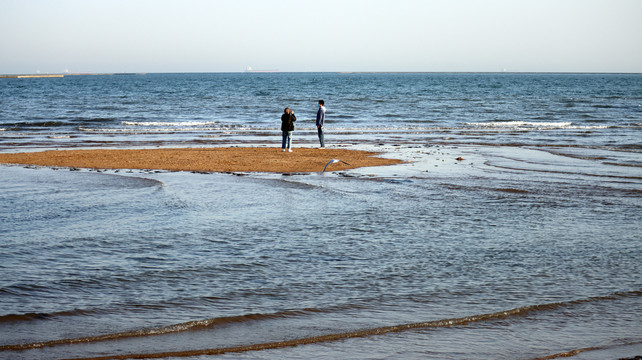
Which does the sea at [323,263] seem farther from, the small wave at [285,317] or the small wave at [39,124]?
the small wave at [39,124]

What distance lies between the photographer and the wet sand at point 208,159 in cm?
1714

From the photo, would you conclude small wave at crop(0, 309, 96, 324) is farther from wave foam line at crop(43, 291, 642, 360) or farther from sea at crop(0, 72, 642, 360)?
wave foam line at crop(43, 291, 642, 360)

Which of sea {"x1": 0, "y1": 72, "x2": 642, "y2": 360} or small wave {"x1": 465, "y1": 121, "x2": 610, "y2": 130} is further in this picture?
small wave {"x1": 465, "y1": 121, "x2": 610, "y2": 130}

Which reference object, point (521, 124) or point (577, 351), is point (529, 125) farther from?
point (577, 351)

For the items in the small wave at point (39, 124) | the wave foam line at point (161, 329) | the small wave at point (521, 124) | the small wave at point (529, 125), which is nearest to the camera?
the wave foam line at point (161, 329)

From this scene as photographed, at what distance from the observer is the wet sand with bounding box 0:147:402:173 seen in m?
17.1

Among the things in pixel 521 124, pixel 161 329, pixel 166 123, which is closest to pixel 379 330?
pixel 161 329

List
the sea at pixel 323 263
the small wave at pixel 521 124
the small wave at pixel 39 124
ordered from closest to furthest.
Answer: the sea at pixel 323 263 → the small wave at pixel 39 124 → the small wave at pixel 521 124

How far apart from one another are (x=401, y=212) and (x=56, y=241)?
5.47 m

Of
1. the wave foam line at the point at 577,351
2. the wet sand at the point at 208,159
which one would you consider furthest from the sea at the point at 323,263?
the wet sand at the point at 208,159

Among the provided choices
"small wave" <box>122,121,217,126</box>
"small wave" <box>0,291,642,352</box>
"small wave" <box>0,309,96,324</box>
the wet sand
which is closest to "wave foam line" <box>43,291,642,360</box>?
"small wave" <box>0,291,642,352</box>

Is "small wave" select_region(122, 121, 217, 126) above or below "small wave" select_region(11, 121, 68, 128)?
above

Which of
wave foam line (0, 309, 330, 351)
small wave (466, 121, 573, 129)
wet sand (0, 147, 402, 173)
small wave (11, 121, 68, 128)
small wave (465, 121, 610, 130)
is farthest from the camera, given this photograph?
small wave (466, 121, 573, 129)

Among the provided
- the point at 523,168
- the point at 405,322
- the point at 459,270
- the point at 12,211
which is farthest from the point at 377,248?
the point at 523,168
